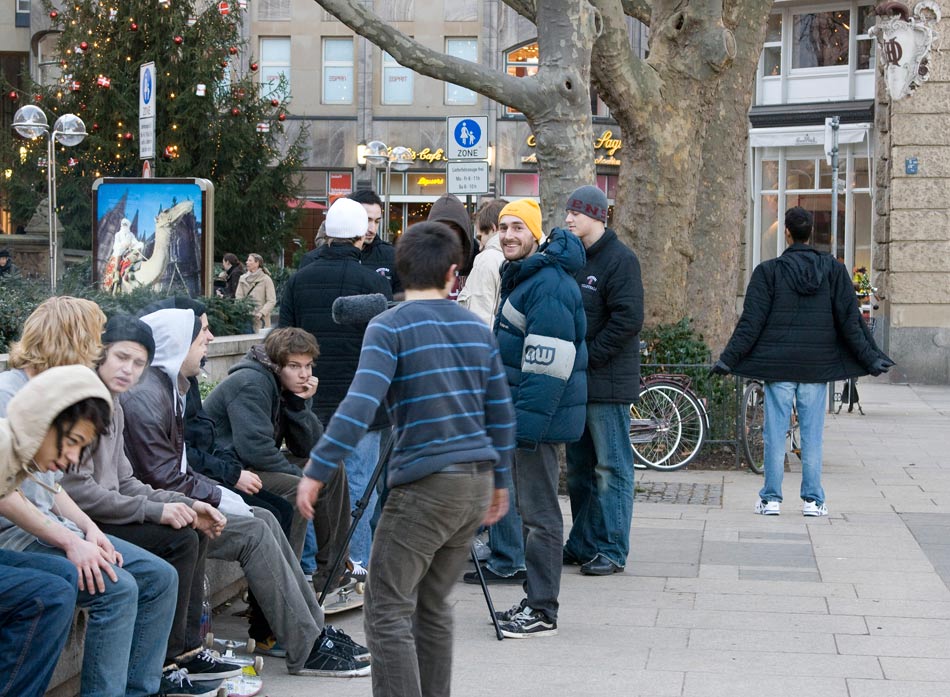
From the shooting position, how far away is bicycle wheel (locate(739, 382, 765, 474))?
12.3 metres

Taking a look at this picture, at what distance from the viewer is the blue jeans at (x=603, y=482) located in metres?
7.79

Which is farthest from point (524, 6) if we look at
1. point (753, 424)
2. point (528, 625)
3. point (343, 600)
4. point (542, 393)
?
point (528, 625)

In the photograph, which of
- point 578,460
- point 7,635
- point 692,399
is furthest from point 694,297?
point 7,635

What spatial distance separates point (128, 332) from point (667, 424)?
791cm

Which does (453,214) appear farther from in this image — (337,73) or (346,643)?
(337,73)

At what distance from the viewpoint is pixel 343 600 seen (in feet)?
22.7

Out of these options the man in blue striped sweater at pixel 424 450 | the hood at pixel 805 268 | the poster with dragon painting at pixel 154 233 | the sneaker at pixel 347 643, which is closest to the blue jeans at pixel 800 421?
the hood at pixel 805 268

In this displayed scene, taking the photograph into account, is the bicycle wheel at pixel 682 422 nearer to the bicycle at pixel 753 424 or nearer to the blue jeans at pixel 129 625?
the bicycle at pixel 753 424

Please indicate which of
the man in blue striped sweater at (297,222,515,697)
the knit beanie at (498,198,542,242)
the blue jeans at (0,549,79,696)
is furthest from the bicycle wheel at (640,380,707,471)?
the blue jeans at (0,549,79,696)

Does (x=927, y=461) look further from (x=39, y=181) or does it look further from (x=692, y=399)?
(x=39, y=181)

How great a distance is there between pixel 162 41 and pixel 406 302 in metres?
23.5

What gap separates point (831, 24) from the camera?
99.6 ft

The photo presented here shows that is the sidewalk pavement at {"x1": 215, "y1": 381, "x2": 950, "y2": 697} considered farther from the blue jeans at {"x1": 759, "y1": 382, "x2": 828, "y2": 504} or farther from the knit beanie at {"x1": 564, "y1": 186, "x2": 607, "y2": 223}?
the knit beanie at {"x1": 564, "y1": 186, "x2": 607, "y2": 223}

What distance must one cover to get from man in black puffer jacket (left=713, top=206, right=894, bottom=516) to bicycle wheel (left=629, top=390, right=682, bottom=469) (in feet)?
9.26
